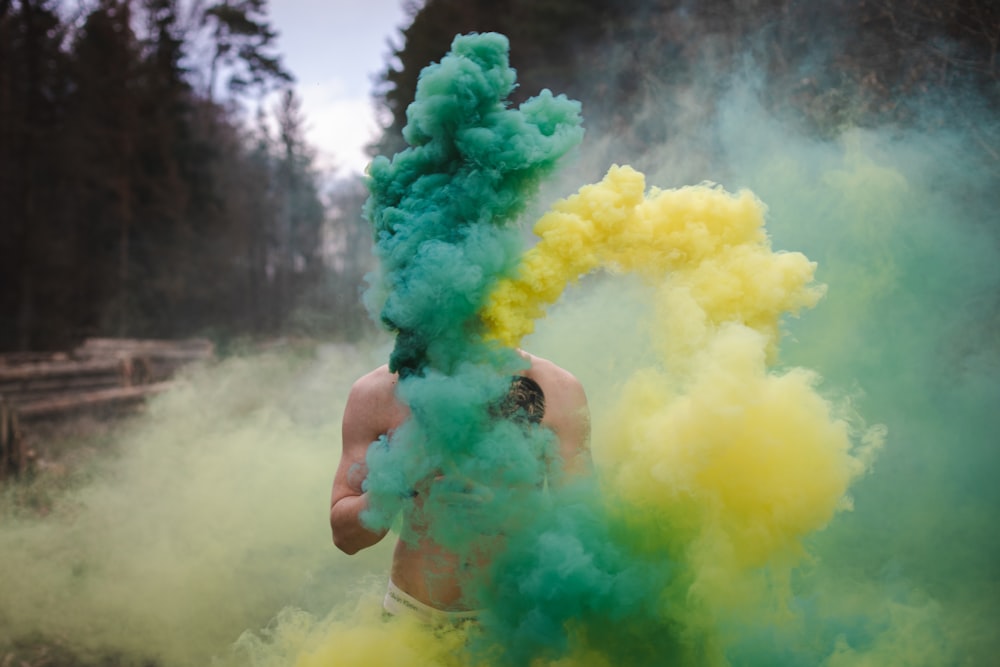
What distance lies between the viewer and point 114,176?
1839cm

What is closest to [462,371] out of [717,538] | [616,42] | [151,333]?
[717,538]

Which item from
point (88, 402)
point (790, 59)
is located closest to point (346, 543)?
point (790, 59)

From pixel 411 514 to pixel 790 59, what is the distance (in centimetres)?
381

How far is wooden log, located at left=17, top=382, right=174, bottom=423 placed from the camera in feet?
28.1

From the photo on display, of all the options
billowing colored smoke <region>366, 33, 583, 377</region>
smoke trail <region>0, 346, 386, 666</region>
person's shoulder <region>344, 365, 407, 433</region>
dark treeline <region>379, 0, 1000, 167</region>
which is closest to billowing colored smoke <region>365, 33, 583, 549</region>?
billowing colored smoke <region>366, 33, 583, 377</region>

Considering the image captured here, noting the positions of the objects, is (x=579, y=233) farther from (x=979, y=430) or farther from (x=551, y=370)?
(x=979, y=430)

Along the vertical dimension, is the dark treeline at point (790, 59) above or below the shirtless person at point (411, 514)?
above

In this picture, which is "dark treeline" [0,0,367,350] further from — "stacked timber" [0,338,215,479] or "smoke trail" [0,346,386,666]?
"smoke trail" [0,346,386,666]

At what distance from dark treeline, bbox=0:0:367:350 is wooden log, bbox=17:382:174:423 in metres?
3.27

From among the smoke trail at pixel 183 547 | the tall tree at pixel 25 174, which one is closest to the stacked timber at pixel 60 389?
the smoke trail at pixel 183 547

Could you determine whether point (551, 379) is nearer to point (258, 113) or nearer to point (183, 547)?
point (183, 547)

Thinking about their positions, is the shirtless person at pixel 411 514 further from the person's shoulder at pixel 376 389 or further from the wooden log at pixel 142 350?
the wooden log at pixel 142 350

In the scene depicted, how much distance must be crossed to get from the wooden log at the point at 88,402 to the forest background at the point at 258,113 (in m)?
2.80

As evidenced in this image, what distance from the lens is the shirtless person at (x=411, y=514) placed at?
2086mm
